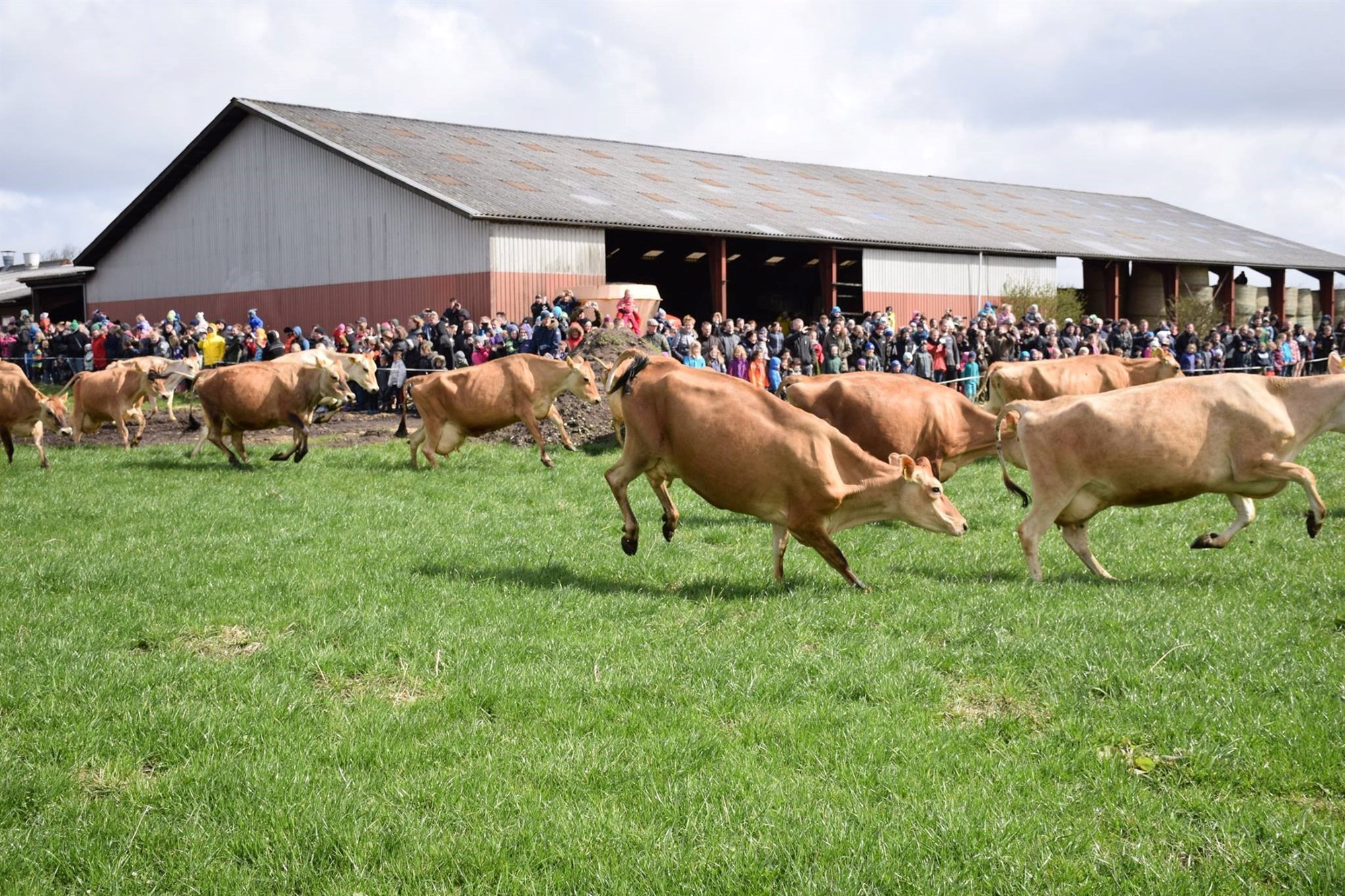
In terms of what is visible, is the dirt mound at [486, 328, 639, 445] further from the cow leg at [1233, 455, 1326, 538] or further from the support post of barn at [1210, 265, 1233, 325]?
the support post of barn at [1210, 265, 1233, 325]

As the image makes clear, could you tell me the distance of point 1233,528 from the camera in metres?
9.69

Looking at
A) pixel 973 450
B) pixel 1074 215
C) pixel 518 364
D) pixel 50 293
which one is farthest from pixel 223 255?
pixel 1074 215

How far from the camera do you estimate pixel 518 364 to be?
17.4m

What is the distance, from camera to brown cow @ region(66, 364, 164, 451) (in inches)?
781

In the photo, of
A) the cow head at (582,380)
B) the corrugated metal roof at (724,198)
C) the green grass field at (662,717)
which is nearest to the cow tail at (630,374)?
the green grass field at (662,717)

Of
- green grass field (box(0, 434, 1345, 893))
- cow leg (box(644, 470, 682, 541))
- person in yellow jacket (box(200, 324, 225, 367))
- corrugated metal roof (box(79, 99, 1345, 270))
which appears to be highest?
corrugated metal roof (box(79, 99, 1345, 270))

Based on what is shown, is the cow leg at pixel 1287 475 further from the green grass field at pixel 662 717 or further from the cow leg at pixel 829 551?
the cow leg at pixel 829 551

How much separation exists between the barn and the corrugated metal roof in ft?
0.44

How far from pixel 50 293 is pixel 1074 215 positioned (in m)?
44.2

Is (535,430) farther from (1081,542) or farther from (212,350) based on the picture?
(212,350)

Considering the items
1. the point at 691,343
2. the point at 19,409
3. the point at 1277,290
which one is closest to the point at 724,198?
the point at 691,343

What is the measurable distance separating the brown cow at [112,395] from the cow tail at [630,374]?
487 inches

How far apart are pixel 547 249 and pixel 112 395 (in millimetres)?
13610

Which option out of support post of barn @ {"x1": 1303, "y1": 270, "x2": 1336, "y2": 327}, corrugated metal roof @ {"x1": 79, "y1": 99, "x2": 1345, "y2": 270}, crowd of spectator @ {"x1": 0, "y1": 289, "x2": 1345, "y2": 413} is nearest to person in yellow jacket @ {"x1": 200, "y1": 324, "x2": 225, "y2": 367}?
crowd of spectator @ {"x1": 0, "y1": 289, "x2": 1345, "y2": 413}
